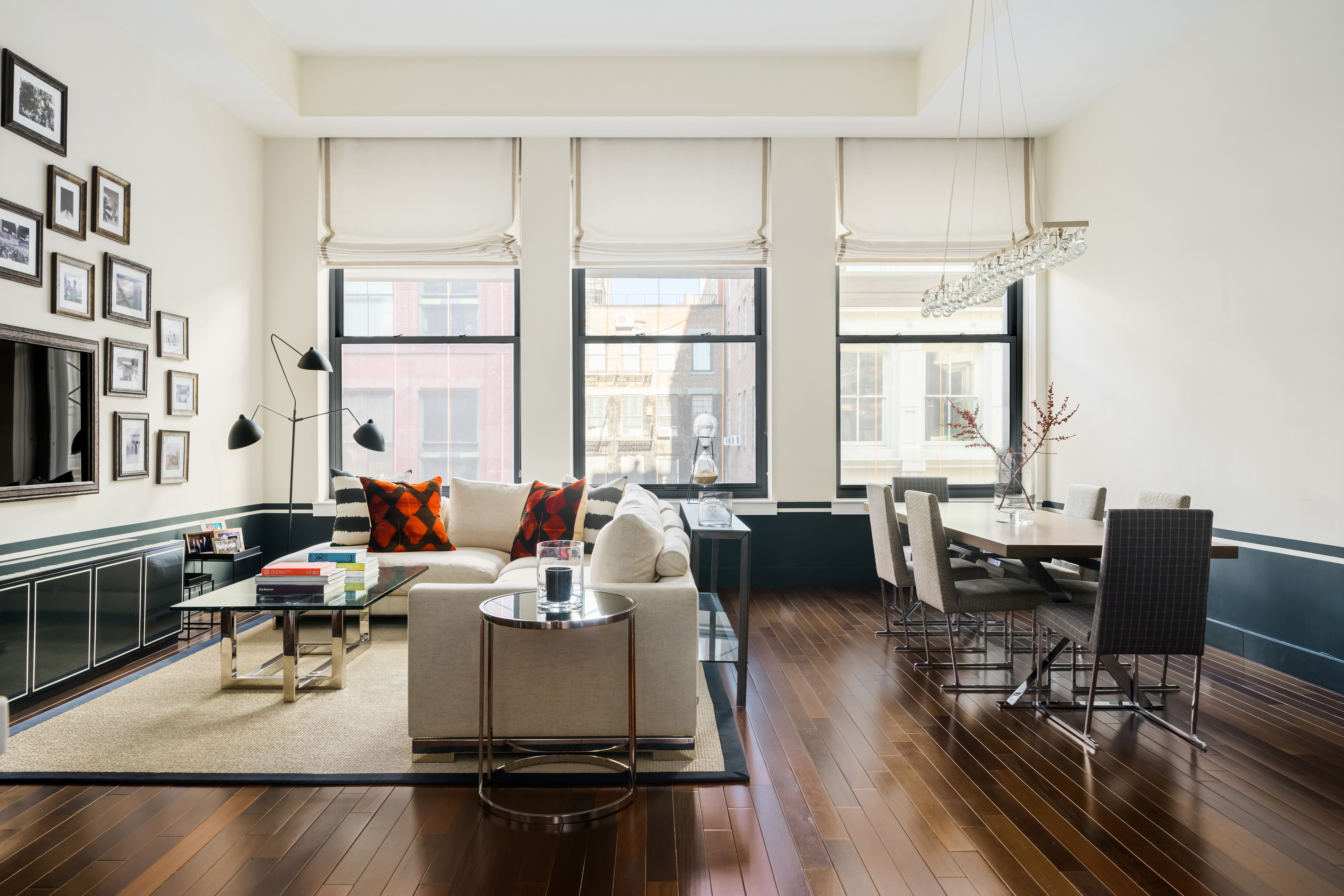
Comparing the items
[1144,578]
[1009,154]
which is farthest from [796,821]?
[1009,154]

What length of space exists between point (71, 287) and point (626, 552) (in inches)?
126

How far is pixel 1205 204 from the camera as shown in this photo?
4.36 m

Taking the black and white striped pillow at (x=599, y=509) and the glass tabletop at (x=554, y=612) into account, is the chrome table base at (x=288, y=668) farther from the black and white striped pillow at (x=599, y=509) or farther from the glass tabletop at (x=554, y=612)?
the black and white striped pillow at (x=599, y=509)

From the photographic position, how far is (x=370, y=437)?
5.25 meters

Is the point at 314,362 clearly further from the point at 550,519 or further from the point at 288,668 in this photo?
the point at 288,668

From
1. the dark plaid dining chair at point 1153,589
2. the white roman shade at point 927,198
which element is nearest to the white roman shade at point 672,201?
the white roman shade at point 927,198

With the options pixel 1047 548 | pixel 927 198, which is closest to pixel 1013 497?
pixel 1047 548

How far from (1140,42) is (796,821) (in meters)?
4.93

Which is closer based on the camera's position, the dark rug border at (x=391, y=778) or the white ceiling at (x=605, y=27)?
the dark rug border at (x=391, y=778)

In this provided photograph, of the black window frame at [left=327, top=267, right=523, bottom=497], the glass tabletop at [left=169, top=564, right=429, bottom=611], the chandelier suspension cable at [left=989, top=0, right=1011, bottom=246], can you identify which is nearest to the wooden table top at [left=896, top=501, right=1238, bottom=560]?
the chandelier suspension cable at [left=989, top=0, right=1011, bottom=246]

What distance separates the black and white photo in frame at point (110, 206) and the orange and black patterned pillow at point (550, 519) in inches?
108

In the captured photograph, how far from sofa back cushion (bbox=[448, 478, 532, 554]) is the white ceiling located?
119 inches

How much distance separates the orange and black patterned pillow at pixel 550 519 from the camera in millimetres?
4969

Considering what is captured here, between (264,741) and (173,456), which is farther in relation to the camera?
(173,456)
